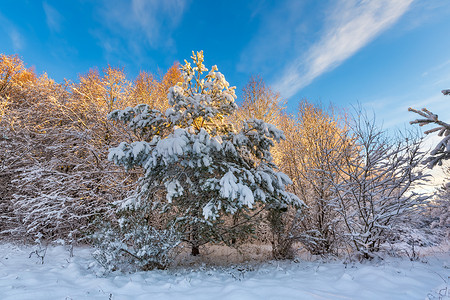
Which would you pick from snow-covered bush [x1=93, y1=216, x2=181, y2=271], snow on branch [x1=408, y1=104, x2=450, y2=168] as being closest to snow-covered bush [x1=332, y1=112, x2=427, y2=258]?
snow on branch [x1=408, y1=104, x2=450, y2=168]

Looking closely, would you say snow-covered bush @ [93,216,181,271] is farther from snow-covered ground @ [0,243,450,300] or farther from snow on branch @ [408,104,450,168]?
snow on branch @ [408,104,450,168]

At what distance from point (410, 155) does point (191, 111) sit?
580 centimetres

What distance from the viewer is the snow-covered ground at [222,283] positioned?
3314mm

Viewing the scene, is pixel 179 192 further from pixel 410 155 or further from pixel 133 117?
pixel 410 155

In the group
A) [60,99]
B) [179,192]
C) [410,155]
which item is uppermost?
[60,99]

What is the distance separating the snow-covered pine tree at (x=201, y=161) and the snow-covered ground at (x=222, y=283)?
1.39 meters

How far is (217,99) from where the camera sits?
6578 mm

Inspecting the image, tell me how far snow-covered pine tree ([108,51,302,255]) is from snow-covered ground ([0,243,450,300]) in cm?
139

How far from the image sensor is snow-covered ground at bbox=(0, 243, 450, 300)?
331cm

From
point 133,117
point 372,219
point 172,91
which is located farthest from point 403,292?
point 133,117

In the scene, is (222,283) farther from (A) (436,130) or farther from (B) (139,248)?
(A) (436,130)

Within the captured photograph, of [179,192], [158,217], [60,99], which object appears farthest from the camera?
[60,99]

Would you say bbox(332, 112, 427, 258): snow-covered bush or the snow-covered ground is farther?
bbox(332, 112, 427, 258): snow-covered bush

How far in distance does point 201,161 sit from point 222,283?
2603 millimetres
